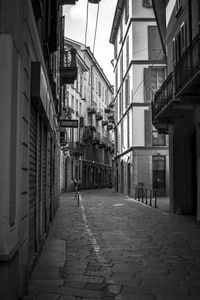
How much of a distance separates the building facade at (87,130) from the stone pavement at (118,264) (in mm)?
25440

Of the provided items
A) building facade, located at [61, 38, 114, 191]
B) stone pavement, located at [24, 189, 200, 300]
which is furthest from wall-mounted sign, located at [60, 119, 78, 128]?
building facade, located at [61, 38, 114, 191]

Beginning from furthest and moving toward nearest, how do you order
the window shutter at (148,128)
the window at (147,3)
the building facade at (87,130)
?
the building facade at (87,130) → the window at (147,3) → the window shutter at (148,128)

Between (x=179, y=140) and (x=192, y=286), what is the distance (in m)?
11.4

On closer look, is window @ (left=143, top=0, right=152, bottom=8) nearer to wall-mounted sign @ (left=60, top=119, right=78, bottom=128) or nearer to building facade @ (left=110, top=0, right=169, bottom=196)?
building facade @ (left=110, top=0, right=169, bottom=196)

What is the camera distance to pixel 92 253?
8.11m

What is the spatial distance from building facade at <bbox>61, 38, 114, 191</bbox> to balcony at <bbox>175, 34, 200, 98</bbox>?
22.7m

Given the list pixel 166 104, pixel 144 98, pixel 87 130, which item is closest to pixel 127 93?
pixel 144 98

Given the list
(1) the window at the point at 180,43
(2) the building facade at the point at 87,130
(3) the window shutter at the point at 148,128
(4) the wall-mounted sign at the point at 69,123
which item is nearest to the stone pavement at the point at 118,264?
(4) the wall-mounted sign at the point at 69,123

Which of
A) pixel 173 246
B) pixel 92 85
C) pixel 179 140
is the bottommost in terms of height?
pixel 173 246

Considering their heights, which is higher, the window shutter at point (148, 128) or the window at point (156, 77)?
the window at point (156, 77)

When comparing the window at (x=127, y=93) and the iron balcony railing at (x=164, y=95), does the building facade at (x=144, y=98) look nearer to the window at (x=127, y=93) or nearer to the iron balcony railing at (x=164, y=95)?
the window at (x=127, y=93)

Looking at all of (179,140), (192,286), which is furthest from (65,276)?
(179,140)

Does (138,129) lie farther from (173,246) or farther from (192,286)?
(192,286)

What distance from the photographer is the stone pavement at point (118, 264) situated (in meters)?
5.38
